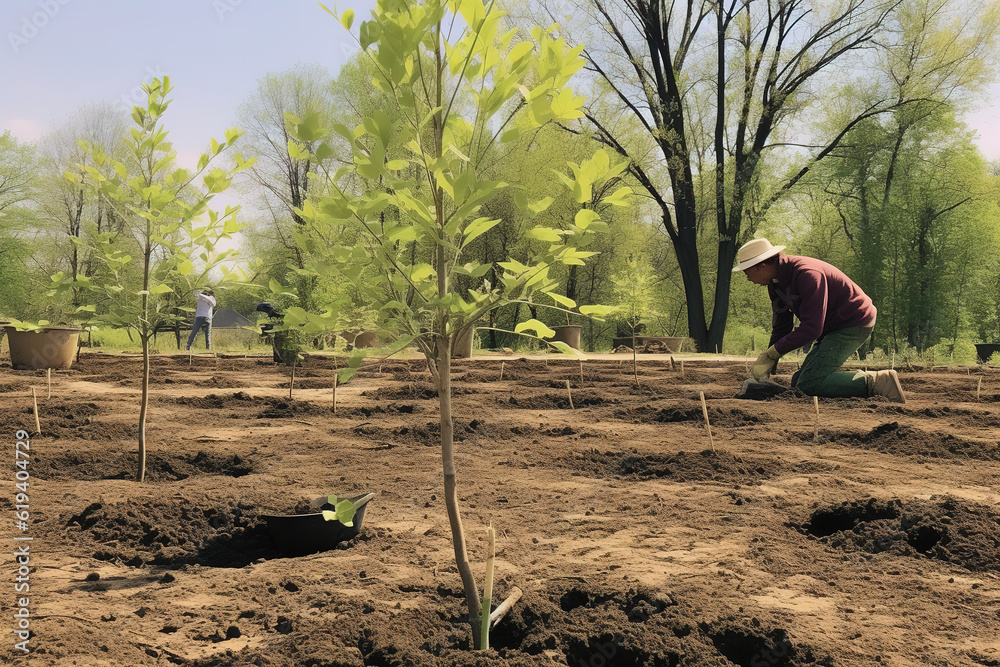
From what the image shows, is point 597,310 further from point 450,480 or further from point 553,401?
point 553,401

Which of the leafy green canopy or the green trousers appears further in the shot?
the green trousers

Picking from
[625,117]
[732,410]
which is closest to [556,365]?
[732,410]

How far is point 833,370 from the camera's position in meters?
8.20

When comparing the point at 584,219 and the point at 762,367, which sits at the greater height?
the point at 584,219

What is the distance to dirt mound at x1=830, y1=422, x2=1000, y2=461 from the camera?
5.64 meters

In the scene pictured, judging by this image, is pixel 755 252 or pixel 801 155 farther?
pixel 801 155

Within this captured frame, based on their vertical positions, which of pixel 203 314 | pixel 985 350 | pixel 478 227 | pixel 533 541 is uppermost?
pixel 203 314

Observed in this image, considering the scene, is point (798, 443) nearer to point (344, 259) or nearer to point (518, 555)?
point (518, 555)

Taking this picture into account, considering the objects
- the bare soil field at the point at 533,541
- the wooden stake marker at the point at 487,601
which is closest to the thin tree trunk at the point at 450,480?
the wooden stake marker at the point at 487,601

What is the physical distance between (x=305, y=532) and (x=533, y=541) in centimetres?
121

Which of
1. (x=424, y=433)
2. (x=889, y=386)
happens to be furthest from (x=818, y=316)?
(x=424, y=433)

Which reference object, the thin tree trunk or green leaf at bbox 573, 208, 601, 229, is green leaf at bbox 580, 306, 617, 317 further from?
the thin tree trunk

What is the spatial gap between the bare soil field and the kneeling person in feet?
2.65

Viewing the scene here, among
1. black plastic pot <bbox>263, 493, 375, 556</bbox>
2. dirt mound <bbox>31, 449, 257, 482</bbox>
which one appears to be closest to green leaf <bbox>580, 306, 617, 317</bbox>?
black plastic pot <bbox>263, 493, 375, 556</bbox>
